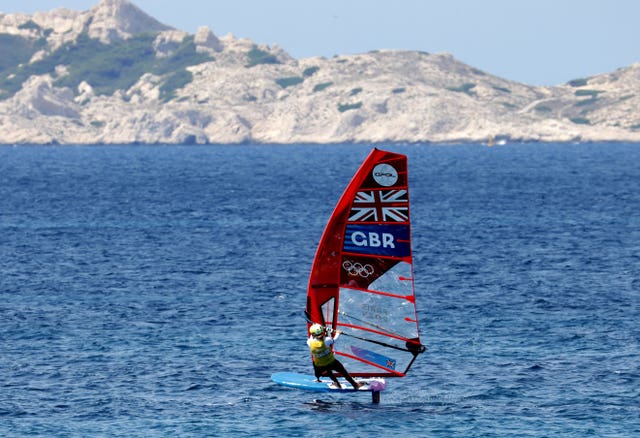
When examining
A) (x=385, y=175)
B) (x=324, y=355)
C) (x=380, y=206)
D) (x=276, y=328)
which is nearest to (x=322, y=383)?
(x=324, y=355)

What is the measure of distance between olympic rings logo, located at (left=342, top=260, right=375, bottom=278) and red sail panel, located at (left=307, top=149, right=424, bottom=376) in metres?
0.03

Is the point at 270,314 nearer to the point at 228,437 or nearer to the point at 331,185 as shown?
the point at 228,437

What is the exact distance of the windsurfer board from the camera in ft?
135

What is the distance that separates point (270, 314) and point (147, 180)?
410 feet

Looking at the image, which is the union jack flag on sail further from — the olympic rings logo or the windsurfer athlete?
the windsurfer athlete

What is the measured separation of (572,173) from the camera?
19662cm

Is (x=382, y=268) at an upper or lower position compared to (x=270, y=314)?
upper

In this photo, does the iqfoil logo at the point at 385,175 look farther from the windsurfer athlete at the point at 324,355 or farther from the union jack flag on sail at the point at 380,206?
the windsurfer athlete at the point at 324,355

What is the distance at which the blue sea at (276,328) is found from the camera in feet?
135

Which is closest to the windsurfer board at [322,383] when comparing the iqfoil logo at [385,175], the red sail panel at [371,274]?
the red sail panel at [371,274]

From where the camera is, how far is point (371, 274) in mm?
40688

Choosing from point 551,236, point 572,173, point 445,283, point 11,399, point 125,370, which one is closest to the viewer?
point 11,399

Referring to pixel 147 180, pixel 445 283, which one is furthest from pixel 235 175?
pixel 445 283

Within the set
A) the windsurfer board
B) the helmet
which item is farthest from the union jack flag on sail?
the windsurfer board
